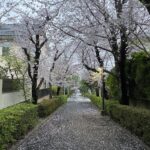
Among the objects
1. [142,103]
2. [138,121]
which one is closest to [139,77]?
[142,103]

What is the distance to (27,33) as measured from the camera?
2206 cm

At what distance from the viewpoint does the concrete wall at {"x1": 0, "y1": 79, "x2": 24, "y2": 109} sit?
19983mm

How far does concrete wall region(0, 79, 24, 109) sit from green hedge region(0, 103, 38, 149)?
3414 millimetres

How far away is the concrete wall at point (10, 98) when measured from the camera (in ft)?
65.6

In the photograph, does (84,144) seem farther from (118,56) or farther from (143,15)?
(118,56)

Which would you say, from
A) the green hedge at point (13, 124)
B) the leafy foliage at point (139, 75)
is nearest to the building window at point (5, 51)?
the leafy foliage at point (139, 75)

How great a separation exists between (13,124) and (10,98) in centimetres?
1058

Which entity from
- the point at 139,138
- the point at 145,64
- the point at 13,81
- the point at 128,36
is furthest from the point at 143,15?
the point at 13,81

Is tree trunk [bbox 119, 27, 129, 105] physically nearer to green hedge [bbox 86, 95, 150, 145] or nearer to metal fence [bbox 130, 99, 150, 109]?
metal fence [bbox 130, 99, 150, 109]

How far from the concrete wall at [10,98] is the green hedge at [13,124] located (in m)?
Result: 3.41

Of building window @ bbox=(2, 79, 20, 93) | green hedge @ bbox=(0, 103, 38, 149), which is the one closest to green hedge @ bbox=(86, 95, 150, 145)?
green hedge @ bbox=(0, 103, 38, 149)

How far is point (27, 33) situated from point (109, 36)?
18.3 ft

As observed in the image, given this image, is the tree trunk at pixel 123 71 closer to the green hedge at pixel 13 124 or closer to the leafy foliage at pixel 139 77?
the leafy foliage at pixel 139 77

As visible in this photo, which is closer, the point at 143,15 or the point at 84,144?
the point at 84,144
